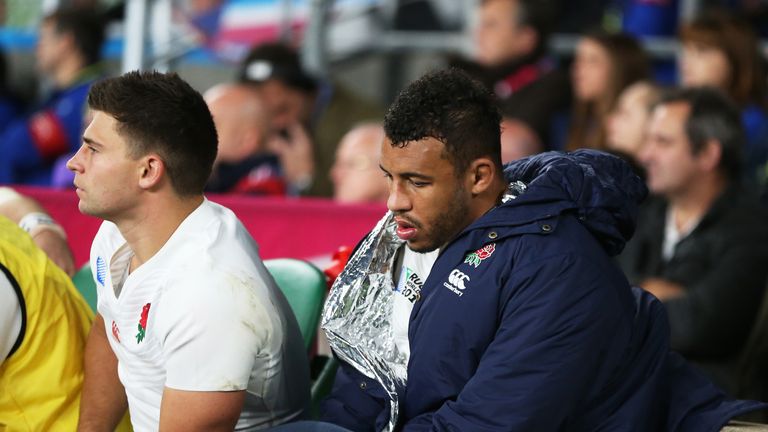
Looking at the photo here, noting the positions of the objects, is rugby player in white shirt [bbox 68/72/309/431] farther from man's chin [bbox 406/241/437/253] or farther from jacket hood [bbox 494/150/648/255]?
jacket hood [bbox 494/150/648/255]

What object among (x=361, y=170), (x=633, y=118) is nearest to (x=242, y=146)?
(x=361, y=170)

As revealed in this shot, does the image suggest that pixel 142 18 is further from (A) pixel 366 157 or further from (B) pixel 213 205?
(B) pixel 213 205

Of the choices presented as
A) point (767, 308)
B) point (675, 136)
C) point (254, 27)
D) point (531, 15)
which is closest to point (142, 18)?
point (254, 27)

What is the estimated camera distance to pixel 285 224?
14.6ft

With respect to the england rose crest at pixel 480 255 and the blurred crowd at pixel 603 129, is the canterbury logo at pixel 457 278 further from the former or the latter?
the blurred crowd at pixel 603 129

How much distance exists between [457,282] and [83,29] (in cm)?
522

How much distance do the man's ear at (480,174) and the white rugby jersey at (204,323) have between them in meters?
0.51

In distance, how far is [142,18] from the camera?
6145mm

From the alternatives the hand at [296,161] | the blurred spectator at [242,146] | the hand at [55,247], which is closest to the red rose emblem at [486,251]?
the hand at [55,247]

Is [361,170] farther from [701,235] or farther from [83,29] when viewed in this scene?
[83,29]

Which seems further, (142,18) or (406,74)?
(406,74)

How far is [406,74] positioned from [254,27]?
1.06 metres

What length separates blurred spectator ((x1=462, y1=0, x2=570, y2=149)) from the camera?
20.4 ft

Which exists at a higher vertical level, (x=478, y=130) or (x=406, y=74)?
(x=478, y=130)
